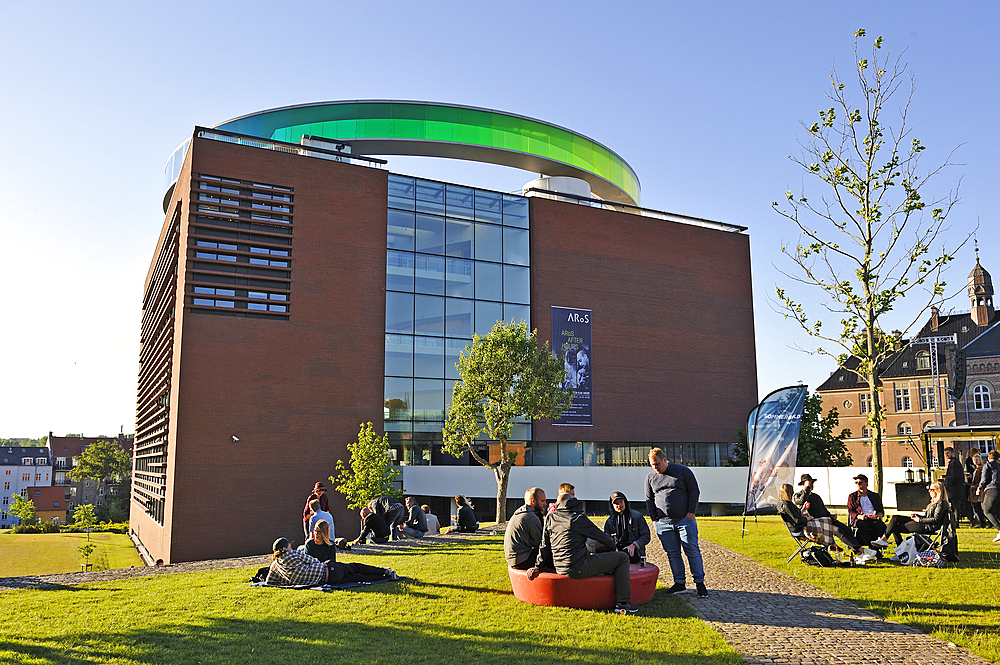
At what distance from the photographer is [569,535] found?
794cm

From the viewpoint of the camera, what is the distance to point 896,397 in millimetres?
64188

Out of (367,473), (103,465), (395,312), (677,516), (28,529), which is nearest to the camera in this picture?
(677,516)

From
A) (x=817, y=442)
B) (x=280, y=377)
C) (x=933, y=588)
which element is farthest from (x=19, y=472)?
(x=933, y=588)

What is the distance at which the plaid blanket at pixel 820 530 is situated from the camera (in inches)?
435

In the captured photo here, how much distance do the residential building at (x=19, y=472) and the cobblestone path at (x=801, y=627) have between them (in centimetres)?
10359

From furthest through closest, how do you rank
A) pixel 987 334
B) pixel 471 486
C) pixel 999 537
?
pixel 987 334
pixel 471 486
pixel 999 537

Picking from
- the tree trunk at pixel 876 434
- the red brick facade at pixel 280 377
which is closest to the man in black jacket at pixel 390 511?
the red brick facade at pixel 280 377

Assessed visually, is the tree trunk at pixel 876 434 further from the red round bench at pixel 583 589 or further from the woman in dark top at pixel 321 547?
the woman in dark top at pixel 321 547

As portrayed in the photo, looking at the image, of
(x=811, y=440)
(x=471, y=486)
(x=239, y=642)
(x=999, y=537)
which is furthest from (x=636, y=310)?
(x=239, y=642)

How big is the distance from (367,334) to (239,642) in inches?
869

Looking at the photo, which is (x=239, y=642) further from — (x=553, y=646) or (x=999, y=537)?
(x=999, y=537)

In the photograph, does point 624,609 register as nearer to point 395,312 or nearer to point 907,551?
point 907,551

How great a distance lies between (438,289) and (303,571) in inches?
880

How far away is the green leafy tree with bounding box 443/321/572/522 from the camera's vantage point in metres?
20.4
